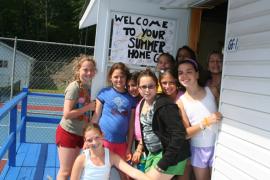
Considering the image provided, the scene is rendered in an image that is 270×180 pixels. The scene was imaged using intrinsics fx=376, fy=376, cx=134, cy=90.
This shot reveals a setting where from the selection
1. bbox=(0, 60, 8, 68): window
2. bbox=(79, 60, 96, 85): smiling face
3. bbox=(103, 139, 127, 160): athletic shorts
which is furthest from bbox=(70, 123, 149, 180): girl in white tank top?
bbox=(0, 60, 8, 68): window

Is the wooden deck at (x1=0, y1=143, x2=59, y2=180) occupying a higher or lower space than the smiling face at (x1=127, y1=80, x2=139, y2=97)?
lower

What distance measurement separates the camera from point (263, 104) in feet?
8.73

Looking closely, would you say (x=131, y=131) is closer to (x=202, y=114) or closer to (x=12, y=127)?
(x=202, y=114)

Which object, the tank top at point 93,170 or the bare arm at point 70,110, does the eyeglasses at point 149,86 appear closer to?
the tank top at point 93,170

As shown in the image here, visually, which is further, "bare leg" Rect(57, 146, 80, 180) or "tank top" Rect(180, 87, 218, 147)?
"bare leg" Rect(57, 146, 80, 180)

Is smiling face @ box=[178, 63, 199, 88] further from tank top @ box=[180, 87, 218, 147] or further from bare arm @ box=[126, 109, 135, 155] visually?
bare arm @ box=[126, 109, 135, 155]

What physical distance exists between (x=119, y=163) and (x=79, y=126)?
0.82 m

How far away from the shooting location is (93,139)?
3.13 metres

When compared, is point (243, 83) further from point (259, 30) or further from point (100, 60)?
point (100, 60)

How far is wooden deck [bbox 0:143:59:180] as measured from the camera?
5198mm

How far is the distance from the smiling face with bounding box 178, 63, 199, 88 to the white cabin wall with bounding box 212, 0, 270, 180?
0.32 meters

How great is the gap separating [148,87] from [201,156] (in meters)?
0.79

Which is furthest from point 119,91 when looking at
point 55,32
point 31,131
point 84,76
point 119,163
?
point 55,32

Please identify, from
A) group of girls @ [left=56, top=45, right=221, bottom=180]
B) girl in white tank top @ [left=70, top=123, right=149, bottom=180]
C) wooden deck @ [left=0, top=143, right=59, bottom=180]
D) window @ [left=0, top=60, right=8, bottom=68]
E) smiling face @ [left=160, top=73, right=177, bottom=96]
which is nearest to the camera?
group of girls @ [left=56, top=45, right=221, bottom=180]
